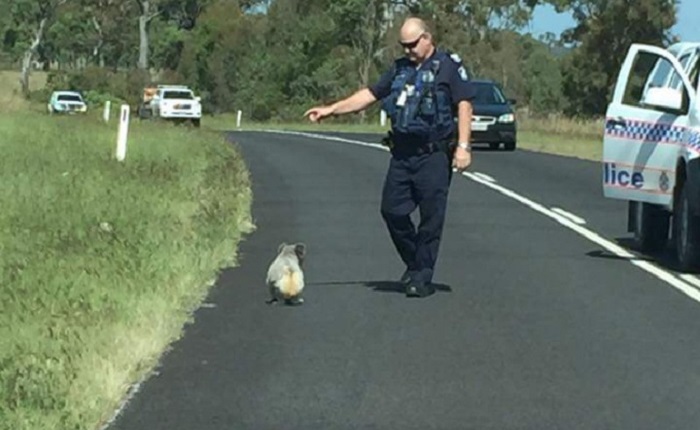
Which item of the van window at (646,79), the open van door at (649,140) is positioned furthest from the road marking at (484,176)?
the open van door at (649,140)

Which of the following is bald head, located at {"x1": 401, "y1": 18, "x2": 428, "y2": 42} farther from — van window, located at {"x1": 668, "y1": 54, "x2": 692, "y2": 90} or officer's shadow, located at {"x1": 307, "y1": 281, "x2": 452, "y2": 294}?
van window, located at {"x1": 668, "y1": 54, "x2": 692, "y2": 90}

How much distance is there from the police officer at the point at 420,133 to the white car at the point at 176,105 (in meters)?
50.0

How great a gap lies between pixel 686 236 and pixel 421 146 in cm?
305

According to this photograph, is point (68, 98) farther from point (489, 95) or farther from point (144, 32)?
point (489, 95)

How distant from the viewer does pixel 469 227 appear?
685 inches

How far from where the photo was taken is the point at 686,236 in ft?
44.0

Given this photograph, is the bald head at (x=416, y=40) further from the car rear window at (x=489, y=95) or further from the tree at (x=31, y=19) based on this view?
the tree at (x=31, y=19)

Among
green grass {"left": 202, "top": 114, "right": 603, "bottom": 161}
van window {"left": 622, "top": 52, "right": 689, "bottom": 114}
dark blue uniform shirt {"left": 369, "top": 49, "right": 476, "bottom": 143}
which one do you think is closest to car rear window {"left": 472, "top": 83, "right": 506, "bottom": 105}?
green grass {"left": 202, "top": 114, "right": 603, "bottom": 161}

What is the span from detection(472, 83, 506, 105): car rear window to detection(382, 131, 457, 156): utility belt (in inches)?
999

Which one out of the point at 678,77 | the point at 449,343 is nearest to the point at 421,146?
the point at 449,343

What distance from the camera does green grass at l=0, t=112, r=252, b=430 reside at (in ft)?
26.5

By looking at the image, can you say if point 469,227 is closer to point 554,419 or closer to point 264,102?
point 554,419

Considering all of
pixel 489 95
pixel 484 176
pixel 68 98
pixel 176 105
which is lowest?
pixel 68 98

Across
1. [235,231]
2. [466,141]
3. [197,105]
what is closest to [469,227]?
[235,231]
